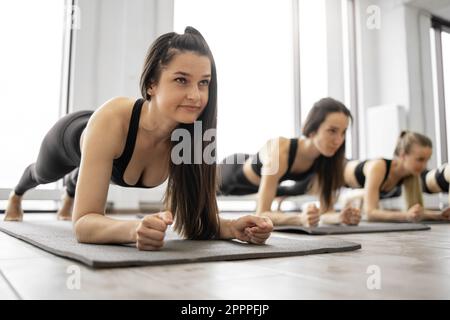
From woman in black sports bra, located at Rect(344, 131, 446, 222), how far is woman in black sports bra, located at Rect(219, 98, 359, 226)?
35cm

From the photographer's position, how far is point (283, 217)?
158 cm

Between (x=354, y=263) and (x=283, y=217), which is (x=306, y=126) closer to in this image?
(x=283, y=217)

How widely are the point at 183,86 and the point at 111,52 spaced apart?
75.6 inches

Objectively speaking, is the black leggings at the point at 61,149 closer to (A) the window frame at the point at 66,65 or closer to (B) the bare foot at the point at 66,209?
(B) the bare foot at the point at 66,209

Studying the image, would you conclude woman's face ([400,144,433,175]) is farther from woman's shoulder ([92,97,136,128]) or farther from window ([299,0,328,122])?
woman's shoulder ([92,97,136,128])

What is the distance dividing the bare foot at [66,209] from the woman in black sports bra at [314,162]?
729 millimetres

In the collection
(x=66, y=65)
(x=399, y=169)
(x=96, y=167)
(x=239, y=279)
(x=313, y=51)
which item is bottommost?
(x=239, y=279)

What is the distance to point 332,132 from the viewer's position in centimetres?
167

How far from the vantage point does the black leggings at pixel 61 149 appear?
123cm

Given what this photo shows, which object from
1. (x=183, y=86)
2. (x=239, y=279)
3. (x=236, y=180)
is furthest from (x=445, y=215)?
(x=239, y=279)

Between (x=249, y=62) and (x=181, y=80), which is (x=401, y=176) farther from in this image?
(x=181, y=80)

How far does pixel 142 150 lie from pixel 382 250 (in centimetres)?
61

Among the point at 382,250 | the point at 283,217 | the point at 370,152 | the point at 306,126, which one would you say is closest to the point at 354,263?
the point at 382,250

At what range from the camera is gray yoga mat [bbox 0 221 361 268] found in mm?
670
